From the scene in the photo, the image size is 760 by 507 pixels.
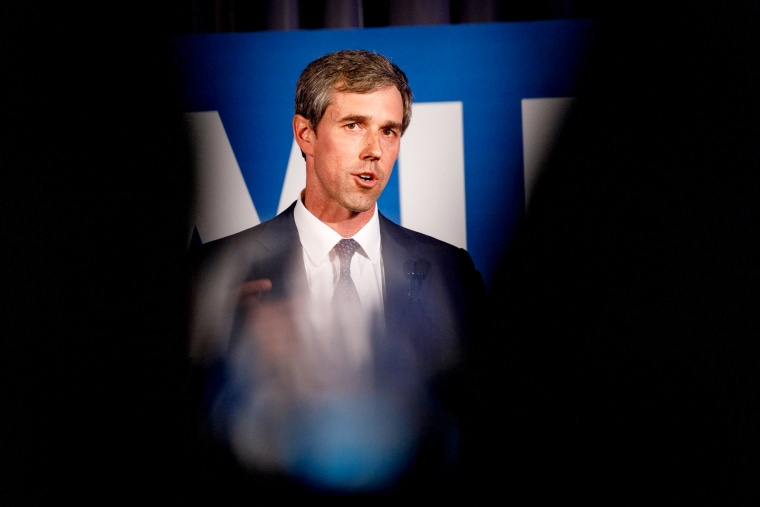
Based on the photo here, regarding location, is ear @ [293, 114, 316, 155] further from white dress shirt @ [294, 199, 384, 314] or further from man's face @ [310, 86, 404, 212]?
white dress shirt @ [294, 199, 384, 314]

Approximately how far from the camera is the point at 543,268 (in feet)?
5.54

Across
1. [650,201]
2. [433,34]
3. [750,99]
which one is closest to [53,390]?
[433,34]

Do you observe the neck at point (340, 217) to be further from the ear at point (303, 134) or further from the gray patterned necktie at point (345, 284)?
the ear at point (303, 134)

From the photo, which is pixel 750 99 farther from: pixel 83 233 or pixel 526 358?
pixel 83 233

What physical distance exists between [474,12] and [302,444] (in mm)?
1224

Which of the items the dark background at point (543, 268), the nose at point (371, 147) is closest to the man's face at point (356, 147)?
the nose at point (371, 147)

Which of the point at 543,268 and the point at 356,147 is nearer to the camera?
the point at 356,147

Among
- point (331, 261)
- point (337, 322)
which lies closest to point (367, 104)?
point (331, 261)

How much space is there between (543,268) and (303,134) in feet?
2.33

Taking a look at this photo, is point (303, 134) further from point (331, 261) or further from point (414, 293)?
point (414, 293)

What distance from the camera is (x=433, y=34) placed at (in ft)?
5.55

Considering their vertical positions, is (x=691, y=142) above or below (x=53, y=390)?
above

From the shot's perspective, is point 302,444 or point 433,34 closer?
point 302,444

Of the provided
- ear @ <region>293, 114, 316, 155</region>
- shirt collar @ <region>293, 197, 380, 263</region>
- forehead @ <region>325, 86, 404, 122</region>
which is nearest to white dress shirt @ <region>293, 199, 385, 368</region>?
shirt collar @ <region>293, 197, 380, 263</region>
